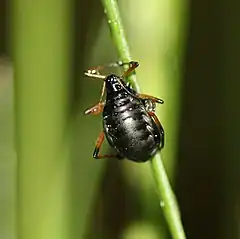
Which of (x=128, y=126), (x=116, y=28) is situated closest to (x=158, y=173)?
(x=116, y=28)

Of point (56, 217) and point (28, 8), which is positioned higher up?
point (28, 8)

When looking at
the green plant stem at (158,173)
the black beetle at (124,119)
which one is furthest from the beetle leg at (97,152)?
the green plant stem at (158,173)

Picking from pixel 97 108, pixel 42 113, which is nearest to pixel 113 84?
pixel 97 108

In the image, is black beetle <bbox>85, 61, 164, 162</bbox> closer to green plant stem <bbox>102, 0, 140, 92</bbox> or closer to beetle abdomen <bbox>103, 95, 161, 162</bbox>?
beetle abdomen <bbox>103, 95, 161, 162</bbox>

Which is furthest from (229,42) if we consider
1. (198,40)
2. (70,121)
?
(70,121)

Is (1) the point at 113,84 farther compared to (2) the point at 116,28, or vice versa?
(1) the point at 113,84

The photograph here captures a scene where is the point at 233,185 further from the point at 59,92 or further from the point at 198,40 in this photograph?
the point at 59,92

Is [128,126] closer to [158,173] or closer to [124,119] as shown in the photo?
[124,119]
